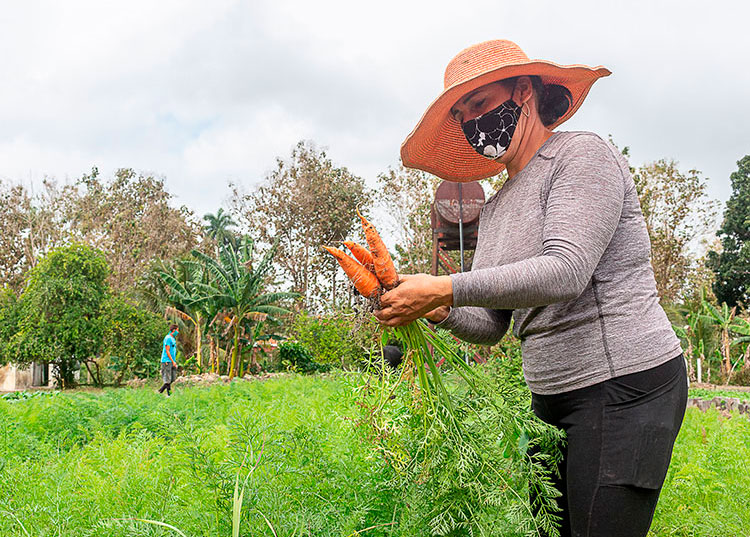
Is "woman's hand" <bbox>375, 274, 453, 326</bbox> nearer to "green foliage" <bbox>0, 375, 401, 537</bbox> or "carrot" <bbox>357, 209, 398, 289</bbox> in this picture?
"carrot" <bbox>357, 209, 398, 289</bbox>

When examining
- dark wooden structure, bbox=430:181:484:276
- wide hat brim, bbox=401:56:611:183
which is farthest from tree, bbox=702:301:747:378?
wide hat brim, bbox=401:56:611:183

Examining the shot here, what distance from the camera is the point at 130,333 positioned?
18.6 metres

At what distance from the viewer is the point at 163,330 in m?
19.8

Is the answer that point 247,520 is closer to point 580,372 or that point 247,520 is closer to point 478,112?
point 580,372

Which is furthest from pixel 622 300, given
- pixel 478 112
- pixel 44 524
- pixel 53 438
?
pixel 53 438

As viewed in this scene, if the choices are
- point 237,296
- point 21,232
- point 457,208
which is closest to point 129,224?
point 21,232

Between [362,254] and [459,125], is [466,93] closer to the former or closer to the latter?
[459,125]

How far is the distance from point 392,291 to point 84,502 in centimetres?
164

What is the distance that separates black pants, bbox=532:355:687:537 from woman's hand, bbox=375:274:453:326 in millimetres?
464

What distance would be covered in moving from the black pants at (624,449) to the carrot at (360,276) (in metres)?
0.58

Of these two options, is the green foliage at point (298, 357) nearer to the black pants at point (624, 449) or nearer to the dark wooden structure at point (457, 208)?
the dark wooden structure at point (457, 208)

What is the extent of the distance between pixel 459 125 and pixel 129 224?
26.0 meters

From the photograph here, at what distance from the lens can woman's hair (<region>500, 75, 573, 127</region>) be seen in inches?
70.8

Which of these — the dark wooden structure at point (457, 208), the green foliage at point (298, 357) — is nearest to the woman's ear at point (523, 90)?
the dark wooden structure at point (457, 208)
